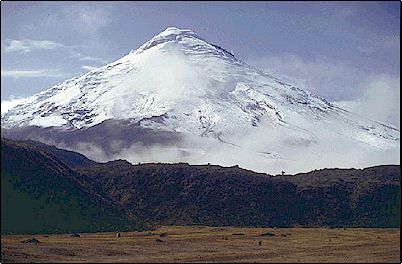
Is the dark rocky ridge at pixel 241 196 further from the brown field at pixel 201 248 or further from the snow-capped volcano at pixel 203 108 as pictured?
the snow-capped volcano at pixel 203 108

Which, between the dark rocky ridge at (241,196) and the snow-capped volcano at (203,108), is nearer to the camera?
the dark rocky ridge at (241,196)

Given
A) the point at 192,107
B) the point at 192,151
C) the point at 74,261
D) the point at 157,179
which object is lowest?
the point at 74,261

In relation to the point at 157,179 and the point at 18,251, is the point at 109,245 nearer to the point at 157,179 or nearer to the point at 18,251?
the point at 18,251

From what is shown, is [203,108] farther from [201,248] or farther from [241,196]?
[201,248]

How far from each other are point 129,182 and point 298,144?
6386 cm

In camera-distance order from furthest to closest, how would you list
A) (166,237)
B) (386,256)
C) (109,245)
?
(166,237) < (109,245) < (386,256)

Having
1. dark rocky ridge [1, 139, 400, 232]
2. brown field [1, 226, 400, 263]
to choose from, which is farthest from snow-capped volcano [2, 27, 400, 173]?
brown field [1, 226, 400, 263]

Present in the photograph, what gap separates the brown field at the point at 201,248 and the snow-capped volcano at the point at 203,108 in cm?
7273

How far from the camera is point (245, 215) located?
2425 inches

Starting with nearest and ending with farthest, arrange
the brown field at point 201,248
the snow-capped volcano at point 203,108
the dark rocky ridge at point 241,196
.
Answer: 1. the brown field at point 201,248
2. the dark rocky ridge at point 241,196
3. the snow-capped volcano at point 203,108

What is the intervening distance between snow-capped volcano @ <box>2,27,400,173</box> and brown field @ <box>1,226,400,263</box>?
72.7m

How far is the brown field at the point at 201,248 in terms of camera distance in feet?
95.1

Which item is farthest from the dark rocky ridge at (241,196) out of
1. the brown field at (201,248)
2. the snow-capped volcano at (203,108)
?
the snow-capped volcano at (203,108)

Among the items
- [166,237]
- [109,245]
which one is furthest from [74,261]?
[166,237]
